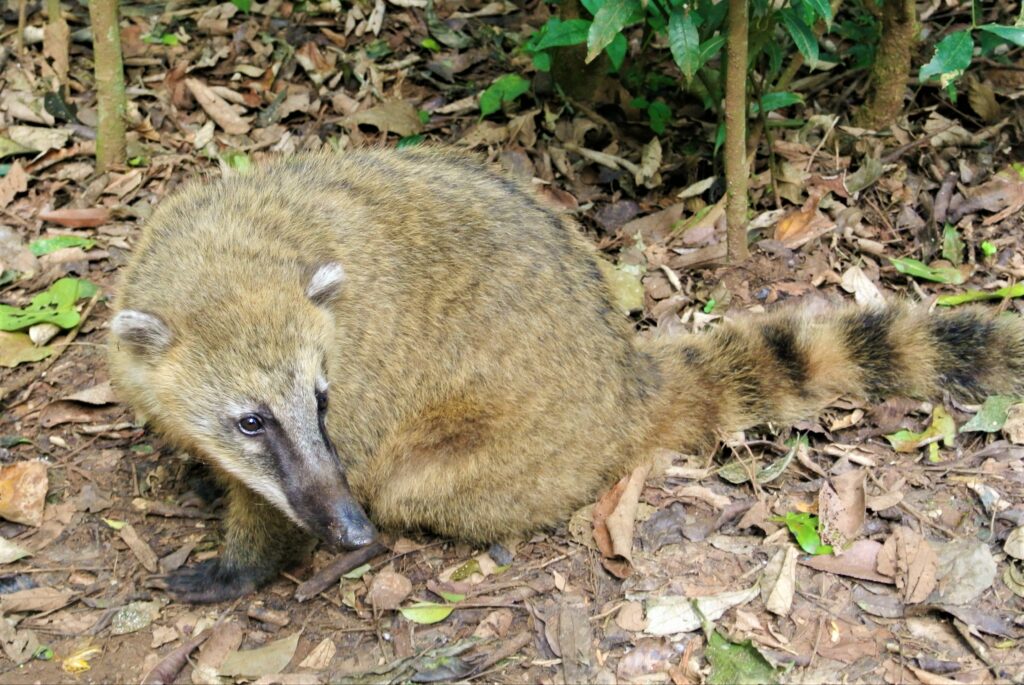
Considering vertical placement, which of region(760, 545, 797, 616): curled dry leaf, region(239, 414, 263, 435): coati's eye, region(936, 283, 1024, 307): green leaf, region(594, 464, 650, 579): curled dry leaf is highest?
region(936, 283, 1024, 307): green leaf

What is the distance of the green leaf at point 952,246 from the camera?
615cm

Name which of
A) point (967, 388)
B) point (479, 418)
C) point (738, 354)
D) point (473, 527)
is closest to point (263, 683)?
point (473, 527)

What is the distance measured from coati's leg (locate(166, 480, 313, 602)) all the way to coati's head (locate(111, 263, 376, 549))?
0.45 metres

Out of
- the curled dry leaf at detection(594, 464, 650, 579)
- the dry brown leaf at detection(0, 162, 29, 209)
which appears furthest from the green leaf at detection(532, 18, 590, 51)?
the dry brown leaf at detection(0, 162, 29, 209)

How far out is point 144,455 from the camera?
5.71 metres

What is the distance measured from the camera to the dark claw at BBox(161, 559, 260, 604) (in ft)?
16.2

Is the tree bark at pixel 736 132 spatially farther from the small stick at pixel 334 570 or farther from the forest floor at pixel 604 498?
the small stick at pixel 334 570

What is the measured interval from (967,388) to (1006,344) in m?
0.29

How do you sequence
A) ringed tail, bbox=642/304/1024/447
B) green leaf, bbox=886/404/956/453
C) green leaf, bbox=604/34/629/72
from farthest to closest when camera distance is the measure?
1. green leaf, bbox=604/34/629/72
2. ringed tail, bbox=642/304/1024/447
3. green leaf, bbox=886/404/956/453

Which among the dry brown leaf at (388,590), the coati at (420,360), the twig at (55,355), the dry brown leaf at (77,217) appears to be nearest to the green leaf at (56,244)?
the dry brown leaf at (77,217)

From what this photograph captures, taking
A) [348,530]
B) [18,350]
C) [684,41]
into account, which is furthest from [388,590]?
[684,41]

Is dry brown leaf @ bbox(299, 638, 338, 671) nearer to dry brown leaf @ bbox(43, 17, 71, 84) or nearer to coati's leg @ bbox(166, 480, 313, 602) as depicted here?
coati's leg @ bbox(166, 480, 313, 602)

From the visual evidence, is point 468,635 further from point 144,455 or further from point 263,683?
point 144,455

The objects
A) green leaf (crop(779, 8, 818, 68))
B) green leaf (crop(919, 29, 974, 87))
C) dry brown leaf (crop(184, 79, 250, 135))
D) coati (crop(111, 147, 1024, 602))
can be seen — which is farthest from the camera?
dry brown leaf (crop(184, 79, 250, 135))
